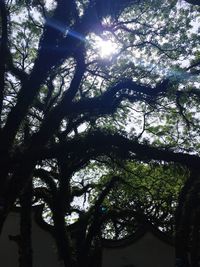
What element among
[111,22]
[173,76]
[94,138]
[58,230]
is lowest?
[58,230]

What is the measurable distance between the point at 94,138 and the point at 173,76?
15.9 feet

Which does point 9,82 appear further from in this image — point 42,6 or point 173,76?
point 173,76

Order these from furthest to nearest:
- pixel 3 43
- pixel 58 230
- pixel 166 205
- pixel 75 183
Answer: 1. pixel 166 205
2. pixel 75 183
3. pixel 58 230
4. pixel 3 43

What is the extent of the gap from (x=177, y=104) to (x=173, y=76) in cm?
107

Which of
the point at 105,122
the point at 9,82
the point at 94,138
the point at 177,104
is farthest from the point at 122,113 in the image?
the point at 94,138

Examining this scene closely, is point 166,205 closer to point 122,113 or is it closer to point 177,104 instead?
point 122,113

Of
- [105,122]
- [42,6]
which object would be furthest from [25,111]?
[105,122]

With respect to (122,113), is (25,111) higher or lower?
lower

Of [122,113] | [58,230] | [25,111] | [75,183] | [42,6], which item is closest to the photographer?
[25,111]

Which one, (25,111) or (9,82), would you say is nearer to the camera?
(25,111)

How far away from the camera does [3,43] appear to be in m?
12.3

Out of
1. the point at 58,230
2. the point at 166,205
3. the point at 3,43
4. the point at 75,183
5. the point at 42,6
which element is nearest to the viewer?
the point at 3,43

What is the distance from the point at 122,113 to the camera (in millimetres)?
19172

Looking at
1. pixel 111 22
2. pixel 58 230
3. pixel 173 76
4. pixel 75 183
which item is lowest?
pixel 58 230
